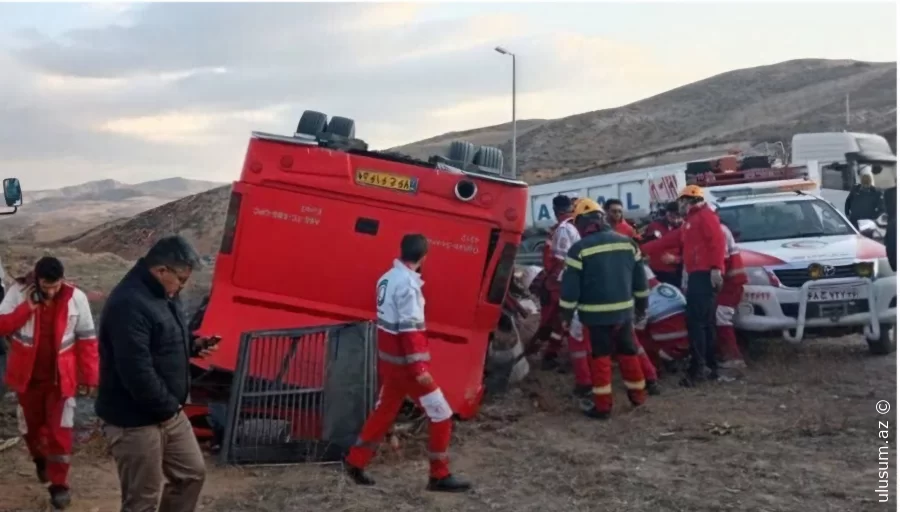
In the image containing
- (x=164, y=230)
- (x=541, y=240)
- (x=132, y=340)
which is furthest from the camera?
(x=164, y=230)

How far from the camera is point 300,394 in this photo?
7.12m

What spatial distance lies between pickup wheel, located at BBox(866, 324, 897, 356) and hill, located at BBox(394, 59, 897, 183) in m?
31.1

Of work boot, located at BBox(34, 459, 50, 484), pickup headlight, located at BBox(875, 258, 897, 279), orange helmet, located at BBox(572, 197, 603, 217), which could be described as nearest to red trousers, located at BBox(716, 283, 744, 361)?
pickup headlight, located at BBox(875, 258, 897, 279)

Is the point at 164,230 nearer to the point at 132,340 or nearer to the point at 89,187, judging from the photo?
the point at 132,340

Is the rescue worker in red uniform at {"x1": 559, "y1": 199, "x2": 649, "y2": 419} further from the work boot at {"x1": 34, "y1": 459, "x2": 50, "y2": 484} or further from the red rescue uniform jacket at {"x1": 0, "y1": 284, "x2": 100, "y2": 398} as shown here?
the work boot at {"x1": 34, "y1": 459, "x2": 50, "y2": 484}

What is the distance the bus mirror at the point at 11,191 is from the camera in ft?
26.2

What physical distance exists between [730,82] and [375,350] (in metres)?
73.3

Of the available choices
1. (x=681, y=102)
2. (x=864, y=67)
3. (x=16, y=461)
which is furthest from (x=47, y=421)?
(x=864, y=67)

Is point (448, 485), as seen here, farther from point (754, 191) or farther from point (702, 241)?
point (754, 191)

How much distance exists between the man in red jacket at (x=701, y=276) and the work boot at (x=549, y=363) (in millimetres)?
1364

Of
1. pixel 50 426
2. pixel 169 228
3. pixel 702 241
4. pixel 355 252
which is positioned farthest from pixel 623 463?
pixel 169 228

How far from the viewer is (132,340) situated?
14.6 feet

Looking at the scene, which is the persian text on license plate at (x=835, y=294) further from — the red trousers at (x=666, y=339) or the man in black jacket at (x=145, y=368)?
the man in black jacket at (x=145, y=368)

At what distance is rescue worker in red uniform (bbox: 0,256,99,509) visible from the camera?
6.12 m
